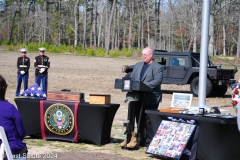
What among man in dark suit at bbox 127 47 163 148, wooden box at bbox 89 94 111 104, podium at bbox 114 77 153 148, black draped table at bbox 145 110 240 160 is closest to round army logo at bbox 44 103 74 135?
wooden box at bbox 89 94 111 104

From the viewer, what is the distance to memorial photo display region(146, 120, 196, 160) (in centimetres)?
730

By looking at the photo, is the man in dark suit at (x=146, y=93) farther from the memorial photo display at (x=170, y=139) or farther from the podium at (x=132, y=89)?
the memorial photo display at (x=170, y=139)

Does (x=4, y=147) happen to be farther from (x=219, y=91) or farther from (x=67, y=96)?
(x=219, y=91)

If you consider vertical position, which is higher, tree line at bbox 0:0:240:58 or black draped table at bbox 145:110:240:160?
tree line at bbox 0:0:240:58

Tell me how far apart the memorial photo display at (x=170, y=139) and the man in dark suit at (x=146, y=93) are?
1.78 feet

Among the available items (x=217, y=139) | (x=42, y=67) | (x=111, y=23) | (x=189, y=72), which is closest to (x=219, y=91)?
(x=189, y=72)

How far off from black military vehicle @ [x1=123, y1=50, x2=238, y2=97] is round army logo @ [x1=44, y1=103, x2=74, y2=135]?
413 inches

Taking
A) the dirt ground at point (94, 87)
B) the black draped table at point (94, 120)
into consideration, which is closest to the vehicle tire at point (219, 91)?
the dirt ground at point (94, 87)

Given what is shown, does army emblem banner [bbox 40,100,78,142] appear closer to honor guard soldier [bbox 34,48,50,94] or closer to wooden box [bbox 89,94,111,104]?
wooden box [bbox 89,94,111,104]

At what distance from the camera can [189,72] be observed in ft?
63.5

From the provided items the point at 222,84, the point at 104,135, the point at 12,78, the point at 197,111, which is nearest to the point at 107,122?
the point at 104,135

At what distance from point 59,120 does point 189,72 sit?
1150cm

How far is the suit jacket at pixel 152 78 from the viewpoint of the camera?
26.5 feet

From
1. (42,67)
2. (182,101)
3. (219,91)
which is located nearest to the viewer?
(182,101)
